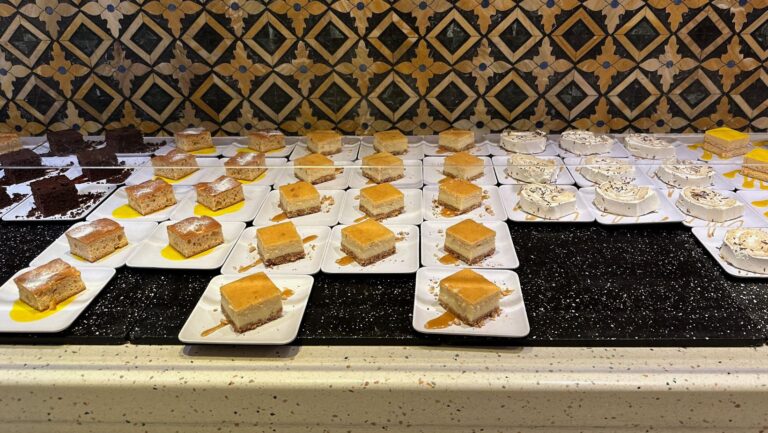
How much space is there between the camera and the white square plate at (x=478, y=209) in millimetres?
2172

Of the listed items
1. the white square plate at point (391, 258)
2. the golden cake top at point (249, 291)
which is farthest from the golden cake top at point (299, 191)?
the golden cake top at point (249, 291)

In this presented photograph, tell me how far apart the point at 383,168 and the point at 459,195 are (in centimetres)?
43

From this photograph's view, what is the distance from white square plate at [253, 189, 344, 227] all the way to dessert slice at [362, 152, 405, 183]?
187 millimetres

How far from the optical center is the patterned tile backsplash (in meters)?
2.65

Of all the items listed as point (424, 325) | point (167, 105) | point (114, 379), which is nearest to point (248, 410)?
point (114, 379)

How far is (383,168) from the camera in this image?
246cm

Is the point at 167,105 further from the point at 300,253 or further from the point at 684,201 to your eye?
the point at 684,201

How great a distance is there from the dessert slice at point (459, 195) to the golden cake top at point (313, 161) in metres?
0.57

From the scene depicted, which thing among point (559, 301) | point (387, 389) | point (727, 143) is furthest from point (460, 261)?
point (727, 143)

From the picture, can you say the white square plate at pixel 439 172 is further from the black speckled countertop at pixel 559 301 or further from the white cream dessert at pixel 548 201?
the black speckled countertop at pixel 559 301

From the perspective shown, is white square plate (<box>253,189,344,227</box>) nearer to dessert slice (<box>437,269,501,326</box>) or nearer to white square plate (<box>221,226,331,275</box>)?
white square plate (<box>221,226,331,275</box>)

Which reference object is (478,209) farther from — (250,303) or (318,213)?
(250,303)

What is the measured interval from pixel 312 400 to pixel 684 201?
1.61 meters

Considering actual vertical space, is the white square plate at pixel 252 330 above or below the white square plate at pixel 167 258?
below
